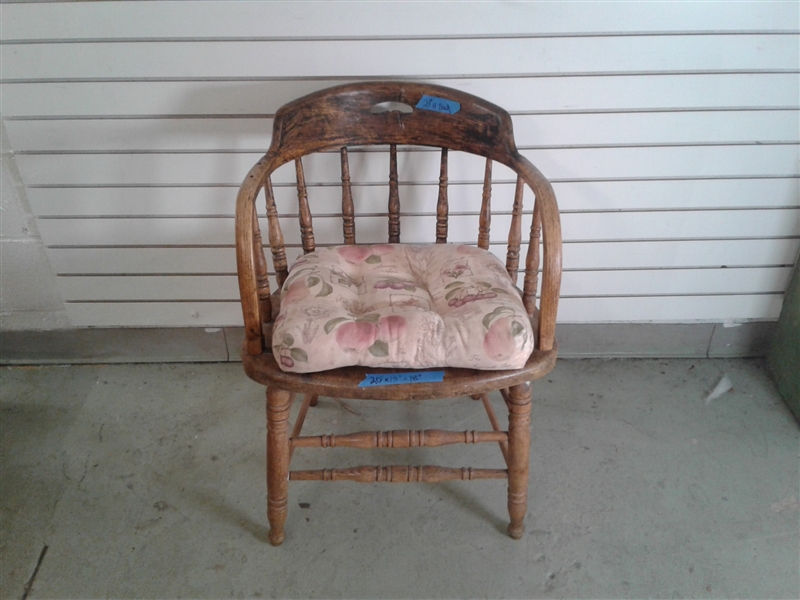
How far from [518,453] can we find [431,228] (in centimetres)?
61

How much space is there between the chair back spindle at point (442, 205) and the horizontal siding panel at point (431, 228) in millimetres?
179

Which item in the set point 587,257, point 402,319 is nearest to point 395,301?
point 402,319

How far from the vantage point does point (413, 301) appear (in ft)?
3.63

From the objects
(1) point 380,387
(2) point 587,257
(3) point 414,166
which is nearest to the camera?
(1) point 380,387

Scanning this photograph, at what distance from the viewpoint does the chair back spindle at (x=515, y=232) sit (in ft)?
3.95

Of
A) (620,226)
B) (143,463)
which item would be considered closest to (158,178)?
(143,463)

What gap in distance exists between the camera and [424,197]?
149cm

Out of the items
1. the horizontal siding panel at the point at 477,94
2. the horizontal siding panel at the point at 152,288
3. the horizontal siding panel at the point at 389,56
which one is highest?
the horizontal siding panel at the point at 389,56

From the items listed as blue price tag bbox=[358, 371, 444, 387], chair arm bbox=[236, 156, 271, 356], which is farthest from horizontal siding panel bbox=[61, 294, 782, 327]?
blue price tag bbox=[358, 371, 444, 387]

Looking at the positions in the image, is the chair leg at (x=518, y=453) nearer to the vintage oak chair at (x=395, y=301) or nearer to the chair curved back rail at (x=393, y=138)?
the vintage oak chair at (x=395, y=301)

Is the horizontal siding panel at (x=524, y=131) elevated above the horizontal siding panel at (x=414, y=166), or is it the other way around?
the horizontal siding panel at (x=524, y=131)

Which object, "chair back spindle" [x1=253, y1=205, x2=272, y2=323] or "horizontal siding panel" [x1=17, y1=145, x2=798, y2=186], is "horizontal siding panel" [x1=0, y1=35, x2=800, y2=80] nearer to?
"horizontal siding panel" [x1=17, y1=145, x2=798, y2=186]

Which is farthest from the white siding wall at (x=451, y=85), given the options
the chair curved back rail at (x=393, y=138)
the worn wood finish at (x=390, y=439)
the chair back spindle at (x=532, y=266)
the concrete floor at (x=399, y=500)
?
the worn wood finish at (x=390, y=439)

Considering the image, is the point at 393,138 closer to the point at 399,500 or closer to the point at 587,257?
the point at 587,257
